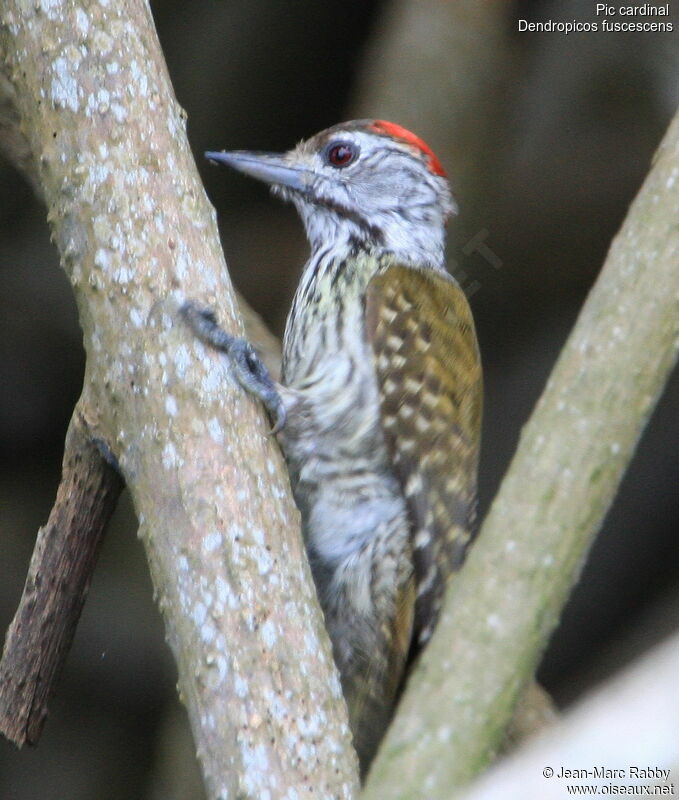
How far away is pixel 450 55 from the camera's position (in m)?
4.29

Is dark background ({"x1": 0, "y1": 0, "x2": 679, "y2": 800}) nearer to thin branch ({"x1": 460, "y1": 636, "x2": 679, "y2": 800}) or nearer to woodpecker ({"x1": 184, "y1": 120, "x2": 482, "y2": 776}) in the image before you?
woodpecker ({"x1": 184, "y1": 120, "x2": 482, "y2": 776})

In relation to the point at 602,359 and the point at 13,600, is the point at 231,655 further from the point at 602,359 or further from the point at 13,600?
the point at 13,600

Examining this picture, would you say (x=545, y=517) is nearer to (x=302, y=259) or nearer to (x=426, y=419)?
(x=426, y=419)

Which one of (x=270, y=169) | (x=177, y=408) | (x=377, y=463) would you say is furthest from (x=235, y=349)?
(x=270, y=169)

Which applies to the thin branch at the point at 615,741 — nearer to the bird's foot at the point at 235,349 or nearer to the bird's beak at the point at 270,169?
the bird's foot at the point at 235,349

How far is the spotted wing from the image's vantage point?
2.70 meters

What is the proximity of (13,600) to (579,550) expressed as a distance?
3.35m

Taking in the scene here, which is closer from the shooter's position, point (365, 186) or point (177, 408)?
point (177, 408)

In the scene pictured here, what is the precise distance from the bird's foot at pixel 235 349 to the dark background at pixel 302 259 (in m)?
2.25

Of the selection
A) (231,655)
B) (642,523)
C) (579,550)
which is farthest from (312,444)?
(642,523)

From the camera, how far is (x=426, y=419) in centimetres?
279

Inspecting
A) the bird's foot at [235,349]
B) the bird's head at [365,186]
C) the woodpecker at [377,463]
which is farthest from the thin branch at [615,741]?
the bird's head at [365,186]

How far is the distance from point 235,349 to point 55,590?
0.63m

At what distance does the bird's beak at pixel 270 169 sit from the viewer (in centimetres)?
311
